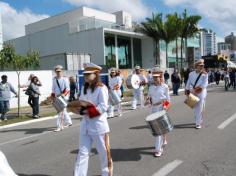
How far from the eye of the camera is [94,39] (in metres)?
42.4

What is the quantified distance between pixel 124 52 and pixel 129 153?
41330 millimetres

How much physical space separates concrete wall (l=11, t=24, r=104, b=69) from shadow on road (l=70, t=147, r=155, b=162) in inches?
1335

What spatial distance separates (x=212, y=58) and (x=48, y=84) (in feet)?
85.4

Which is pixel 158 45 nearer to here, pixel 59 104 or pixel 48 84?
pixel 48 84

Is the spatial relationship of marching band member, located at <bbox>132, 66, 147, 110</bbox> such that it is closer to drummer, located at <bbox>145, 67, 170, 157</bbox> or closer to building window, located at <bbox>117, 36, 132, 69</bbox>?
drummer, located at <bbox>145, 67, 170, 157</bbox>

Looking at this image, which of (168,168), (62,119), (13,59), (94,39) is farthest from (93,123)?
(94,39)

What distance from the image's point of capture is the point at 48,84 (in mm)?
23609

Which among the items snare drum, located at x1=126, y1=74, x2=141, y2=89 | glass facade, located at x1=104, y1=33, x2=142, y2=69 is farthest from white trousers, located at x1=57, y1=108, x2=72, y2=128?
glass facade, located at x1=104, y1=33, x2=142, y2=69

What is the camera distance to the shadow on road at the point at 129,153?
7.52 m

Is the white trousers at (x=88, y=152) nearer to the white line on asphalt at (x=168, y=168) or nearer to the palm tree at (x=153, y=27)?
the white line on asphalt at (x=168, y=168)

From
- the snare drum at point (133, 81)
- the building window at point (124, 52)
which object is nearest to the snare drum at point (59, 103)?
the snare drum at point (133, 81)

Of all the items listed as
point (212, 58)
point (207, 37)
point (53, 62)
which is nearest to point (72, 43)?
point (53, 62)

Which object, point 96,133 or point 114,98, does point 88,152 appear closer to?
point 96,133

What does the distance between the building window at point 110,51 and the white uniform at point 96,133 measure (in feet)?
125
